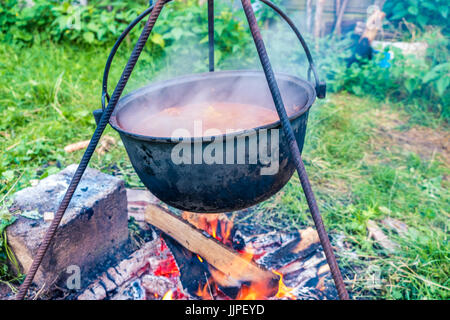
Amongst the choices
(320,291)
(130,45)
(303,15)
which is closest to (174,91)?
(320,291)

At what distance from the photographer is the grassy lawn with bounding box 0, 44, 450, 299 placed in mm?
2279

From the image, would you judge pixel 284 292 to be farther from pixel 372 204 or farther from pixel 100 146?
pixel 100 146

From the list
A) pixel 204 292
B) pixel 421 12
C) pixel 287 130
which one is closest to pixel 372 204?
pixel 204 292

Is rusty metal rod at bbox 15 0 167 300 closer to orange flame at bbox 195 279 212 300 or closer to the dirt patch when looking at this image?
orange flame at bbox 195 279 212 300

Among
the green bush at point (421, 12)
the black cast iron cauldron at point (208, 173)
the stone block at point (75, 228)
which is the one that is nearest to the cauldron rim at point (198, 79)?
the black cast iron cauldron at point (208, 173)

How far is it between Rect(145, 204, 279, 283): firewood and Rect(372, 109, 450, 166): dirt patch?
2553 mm

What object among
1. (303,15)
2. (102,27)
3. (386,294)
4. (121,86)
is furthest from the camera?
(303,15)

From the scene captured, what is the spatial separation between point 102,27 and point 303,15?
356 cm

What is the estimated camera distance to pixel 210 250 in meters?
2.04

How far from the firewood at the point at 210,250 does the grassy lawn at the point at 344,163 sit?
0.71 metres

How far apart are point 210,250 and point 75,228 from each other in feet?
2.82

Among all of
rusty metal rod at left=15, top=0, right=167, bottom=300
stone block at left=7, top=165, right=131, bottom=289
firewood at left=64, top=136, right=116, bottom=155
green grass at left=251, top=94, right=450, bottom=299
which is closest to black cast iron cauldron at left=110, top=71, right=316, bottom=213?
rusty metal rod at left=15, top=0, right=167, bottom=300

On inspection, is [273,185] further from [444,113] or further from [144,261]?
[444,113]

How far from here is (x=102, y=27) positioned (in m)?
5.37
